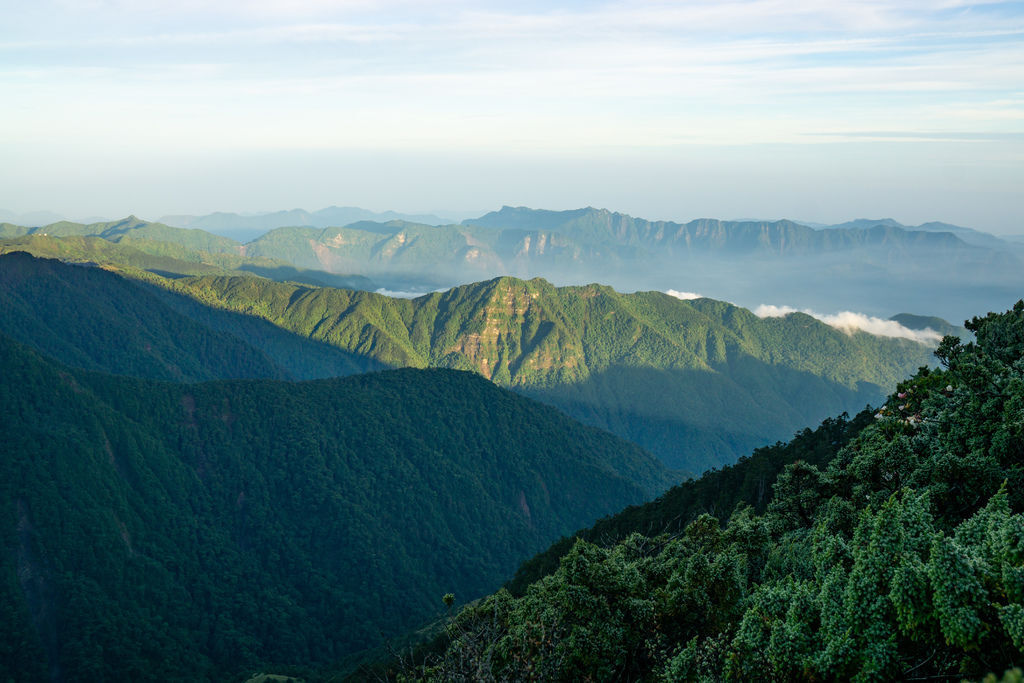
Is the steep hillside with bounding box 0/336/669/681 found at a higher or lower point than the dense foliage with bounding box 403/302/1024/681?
lower

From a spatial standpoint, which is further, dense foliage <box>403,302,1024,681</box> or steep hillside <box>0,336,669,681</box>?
steep hillside <box>0,336,669,681</box>

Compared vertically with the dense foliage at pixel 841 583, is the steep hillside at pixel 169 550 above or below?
below

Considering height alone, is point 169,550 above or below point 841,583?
below

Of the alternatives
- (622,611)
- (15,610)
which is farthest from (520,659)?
(15,610)

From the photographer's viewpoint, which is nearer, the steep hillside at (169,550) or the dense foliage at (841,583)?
the dense foliage at (841,583)

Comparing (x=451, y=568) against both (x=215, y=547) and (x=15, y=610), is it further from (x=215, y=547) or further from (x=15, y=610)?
(x=15, y=610)

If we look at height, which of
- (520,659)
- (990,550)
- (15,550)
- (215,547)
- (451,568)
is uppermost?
(990,550)

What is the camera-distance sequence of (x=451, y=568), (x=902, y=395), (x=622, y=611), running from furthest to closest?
(x=451, y=568) < (x=902, y=395) < (x=622, y=611)

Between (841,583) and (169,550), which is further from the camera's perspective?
(169,550)
